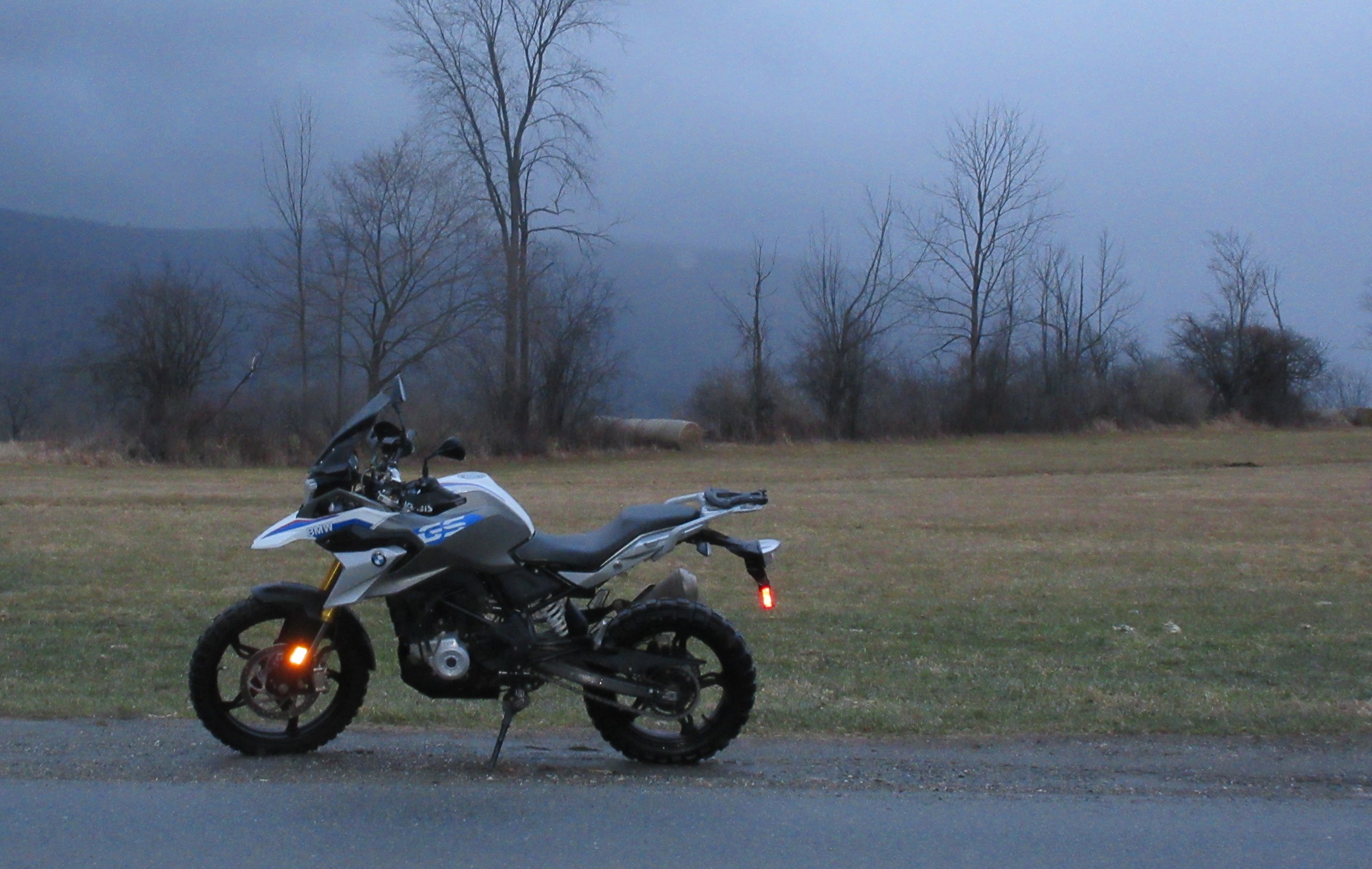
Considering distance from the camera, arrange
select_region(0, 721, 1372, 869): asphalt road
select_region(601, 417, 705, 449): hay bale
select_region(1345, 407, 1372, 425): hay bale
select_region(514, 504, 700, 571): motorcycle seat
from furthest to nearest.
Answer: select_region(1345, 407, 1372, 425): hay bale < select_region(601, 417, 705, 449): hay bale < select_region(514, 504, 700, 571): motorcycle seat < select_region(0, 721, 1372, 869): asphalt road

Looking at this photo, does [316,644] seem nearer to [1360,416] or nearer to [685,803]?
[685,803]

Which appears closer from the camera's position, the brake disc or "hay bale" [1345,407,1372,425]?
the brake disc

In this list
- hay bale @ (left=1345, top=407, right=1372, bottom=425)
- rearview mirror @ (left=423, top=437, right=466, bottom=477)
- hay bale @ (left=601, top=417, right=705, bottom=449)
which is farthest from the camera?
hay bale @ (left=1345, top=407, right=1372, bottom=425)

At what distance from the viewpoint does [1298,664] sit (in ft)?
30.1

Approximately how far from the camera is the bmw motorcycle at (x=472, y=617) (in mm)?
5871

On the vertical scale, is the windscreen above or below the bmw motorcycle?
above

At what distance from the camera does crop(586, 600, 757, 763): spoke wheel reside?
6082mm

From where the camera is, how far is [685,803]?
5.40 m

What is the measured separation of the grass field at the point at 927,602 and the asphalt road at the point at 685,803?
2.20ft

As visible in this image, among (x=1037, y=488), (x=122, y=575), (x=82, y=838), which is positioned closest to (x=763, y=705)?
(x=82, y=838)

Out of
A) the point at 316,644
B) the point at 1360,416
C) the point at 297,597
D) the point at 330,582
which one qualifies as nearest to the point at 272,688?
the point at 316,644

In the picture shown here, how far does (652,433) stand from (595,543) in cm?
4406

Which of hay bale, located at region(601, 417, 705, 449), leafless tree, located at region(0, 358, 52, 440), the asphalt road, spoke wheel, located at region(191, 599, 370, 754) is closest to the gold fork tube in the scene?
spoke wheel, located at region(191, 599, 370, 754)

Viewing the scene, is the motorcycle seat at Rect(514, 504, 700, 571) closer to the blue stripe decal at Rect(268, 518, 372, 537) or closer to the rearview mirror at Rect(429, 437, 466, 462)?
the rearview mirror at Rect(429, 437, 466, 462)
